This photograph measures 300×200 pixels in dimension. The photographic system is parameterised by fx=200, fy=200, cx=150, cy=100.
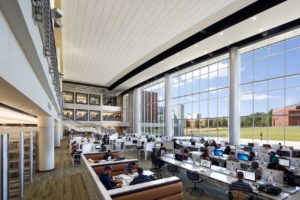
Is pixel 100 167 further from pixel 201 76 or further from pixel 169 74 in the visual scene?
pixel 169 74

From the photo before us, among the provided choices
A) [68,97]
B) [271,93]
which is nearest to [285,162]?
[271,93]

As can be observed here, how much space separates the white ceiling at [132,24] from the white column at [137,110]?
45.1 ft

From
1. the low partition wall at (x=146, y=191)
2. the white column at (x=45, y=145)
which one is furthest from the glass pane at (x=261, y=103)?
the white column at (x=45, y=145)

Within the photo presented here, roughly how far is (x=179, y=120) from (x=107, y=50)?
1024 cm

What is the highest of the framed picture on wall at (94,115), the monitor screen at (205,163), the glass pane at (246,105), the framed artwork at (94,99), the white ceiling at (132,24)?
the white ceiling at (132,24)

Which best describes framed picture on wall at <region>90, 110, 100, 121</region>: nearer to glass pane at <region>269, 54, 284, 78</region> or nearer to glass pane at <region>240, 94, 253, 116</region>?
glass pane at <region>240, 94, 253, 116</region>

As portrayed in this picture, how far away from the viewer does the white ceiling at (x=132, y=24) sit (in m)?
7.72

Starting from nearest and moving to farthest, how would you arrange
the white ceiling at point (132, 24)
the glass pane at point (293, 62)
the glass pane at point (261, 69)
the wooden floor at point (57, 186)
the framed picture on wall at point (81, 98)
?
the wooden floor at point (57, 186) → the white ceiling at point (132, 24) → the glass pane at point (293, 62) → the glass pane at point (261, 69) → the framed picture on wall at point (81, 98)

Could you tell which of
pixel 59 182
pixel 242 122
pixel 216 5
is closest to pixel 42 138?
pixel 59 182

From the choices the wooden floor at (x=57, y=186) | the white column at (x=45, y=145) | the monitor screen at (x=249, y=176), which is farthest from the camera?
the white column at (x=45, y=145)

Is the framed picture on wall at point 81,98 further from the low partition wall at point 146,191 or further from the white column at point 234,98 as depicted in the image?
the low partition wall at point 146,191

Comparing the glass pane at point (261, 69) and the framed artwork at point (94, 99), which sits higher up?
the glass pane at point (261, 69)

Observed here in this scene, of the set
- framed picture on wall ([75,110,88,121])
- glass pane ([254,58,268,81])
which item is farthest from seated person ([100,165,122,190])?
framed picture on wall ([75,110,88,121])

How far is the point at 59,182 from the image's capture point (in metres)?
8.05
